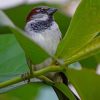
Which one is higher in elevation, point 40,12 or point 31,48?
point 31,48

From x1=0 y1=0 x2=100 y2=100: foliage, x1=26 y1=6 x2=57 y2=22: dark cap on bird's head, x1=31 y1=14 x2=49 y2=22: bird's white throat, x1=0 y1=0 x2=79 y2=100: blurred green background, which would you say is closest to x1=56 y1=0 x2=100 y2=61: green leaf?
x1=0 y1=0 x2=100 y2=100: foliage

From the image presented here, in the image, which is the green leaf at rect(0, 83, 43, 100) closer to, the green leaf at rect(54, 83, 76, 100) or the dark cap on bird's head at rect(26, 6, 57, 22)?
the green leaf at rect(54, 83, 76, 100)

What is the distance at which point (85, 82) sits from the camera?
635 mm

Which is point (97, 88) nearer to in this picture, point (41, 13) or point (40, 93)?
point (40, 93)

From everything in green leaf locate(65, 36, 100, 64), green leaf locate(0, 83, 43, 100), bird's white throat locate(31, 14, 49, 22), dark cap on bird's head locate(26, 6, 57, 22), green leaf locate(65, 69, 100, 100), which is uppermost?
green leaf locate(65, 36, 100, 64)

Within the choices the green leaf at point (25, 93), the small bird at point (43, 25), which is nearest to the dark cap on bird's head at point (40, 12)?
the small bird at point (43, 25)

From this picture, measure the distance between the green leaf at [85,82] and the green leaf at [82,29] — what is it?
34 millimetres

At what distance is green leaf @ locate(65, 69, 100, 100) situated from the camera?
24.4 inches

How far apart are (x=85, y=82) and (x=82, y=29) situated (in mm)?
97

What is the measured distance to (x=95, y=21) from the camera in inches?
25.2

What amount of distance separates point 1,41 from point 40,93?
0.49 feet

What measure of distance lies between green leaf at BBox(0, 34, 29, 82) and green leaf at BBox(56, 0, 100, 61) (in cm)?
15

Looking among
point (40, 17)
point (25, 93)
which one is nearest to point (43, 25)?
point (40, 17)

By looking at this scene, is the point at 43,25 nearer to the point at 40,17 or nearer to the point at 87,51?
the point at 40,17
